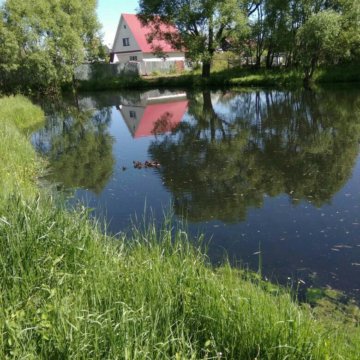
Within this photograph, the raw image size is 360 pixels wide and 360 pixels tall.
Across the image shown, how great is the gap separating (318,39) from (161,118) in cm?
1644

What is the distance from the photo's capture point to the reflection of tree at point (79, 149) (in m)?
11.2

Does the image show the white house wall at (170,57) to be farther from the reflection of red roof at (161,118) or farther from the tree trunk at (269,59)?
the reflection of red roof at (161,118)

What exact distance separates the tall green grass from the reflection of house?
13.4 m

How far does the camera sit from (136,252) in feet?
15.3

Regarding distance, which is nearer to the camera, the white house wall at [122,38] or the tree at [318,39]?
the tree at [318,39]

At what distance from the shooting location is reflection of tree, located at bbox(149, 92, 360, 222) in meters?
8.79

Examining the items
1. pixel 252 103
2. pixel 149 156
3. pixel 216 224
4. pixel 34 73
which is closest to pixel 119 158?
pixel 149 156

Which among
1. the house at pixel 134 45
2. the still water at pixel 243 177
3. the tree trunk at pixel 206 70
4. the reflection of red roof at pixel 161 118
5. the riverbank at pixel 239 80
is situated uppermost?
the house at pixel 134 45

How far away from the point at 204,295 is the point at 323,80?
1283 inches

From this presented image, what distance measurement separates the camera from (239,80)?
120 ft

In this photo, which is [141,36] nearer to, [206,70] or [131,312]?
[206,70]

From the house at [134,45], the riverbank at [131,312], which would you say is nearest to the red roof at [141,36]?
the house at [134,45]

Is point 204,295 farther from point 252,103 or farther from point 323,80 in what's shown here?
point 323,80

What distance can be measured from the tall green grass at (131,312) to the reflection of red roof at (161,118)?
13434 mm
